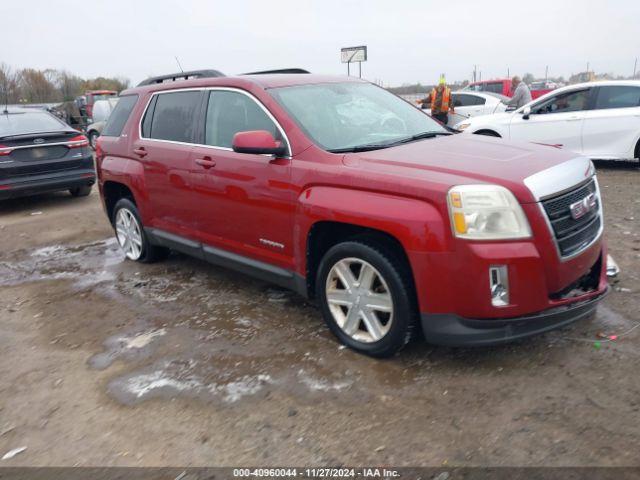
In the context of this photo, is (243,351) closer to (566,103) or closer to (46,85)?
(566,103)

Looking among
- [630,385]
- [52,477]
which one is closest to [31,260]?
[52,477]

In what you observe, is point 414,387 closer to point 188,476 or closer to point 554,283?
point 554,283

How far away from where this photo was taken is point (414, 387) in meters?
3.08

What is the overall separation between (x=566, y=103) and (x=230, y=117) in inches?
280

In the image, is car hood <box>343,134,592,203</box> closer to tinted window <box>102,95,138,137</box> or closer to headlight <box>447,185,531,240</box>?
headlight <box>447,185,531,240</box>

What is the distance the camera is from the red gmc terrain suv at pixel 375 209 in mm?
2875

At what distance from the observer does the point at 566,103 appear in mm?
9258

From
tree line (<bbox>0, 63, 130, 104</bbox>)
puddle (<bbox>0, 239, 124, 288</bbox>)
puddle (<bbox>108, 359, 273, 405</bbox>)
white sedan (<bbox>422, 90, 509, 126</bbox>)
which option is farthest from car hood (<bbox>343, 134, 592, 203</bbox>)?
tree line (<bbox>0, 63, 130, 104</bbox>)

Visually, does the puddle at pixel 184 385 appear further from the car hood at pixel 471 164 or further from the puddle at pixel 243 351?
the car hood at pixel 471 164

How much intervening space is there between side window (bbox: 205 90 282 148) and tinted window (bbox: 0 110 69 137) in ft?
18.0

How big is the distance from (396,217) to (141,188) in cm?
298

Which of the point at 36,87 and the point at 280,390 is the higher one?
the point at 36,87

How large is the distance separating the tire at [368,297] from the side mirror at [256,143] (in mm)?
774

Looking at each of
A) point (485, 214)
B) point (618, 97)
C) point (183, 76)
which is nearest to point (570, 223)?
point (485, 214)
